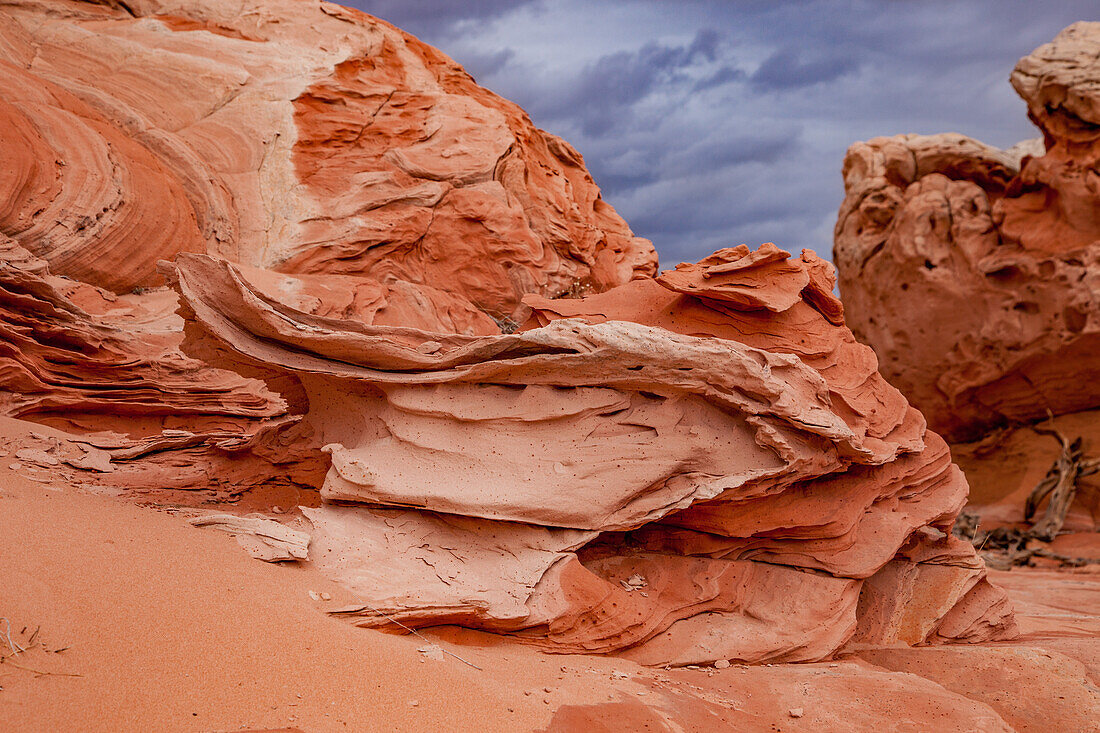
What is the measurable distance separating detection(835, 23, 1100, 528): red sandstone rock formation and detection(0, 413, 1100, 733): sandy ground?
12.2 metres

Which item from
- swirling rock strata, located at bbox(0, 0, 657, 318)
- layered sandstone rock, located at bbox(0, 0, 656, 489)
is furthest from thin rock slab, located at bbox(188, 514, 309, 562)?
swirling rock strata, located at bbox(0, 0, 657, 318)

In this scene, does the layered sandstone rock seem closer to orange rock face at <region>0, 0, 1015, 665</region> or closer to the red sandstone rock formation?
orange rock face at <region>0, 0, 1015, 665</region>

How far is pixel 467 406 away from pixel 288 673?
2414mm

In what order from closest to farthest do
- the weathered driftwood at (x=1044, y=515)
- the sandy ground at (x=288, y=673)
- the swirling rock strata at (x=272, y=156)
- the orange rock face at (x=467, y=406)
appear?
the sandy ground at (x=288, y=673), the orange rock face at (x=467, y=406), the swirling rock strata at (x=272, y=156), the weathered driftwood at (x=1044, y=515)

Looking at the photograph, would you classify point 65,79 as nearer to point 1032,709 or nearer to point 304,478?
point 304,478

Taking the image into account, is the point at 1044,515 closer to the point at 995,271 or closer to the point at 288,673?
the point at 995,271

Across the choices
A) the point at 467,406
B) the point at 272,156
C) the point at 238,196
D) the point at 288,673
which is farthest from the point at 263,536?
the point at 272,156

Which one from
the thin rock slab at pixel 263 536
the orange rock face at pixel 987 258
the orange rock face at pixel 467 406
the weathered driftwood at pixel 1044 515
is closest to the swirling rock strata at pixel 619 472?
the orange rock face at pixel 467 406

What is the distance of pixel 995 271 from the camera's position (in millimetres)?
15891

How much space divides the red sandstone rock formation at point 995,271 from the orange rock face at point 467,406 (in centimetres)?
1094

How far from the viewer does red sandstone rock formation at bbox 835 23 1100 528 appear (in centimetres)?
1470

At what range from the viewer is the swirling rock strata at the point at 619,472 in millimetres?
4781

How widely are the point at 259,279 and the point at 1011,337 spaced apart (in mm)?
14489

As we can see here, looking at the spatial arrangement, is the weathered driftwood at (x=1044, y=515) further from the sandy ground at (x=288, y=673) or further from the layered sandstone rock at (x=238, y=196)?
the sandy ground at (x=288, y=673)
